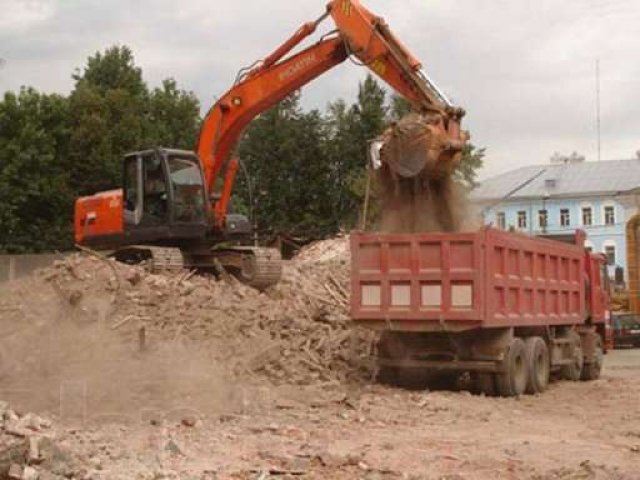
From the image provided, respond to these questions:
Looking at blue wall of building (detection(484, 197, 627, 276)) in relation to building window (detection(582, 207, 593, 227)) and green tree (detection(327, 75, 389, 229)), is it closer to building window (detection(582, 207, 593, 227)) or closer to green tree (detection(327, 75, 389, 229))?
building window (detection(582, 207, 593, 227))

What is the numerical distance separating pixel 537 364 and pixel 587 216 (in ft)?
223

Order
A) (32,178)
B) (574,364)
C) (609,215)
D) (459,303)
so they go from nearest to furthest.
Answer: (459,303) < (574,364) < (32,178) < (609,215)

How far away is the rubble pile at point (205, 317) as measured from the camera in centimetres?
1507

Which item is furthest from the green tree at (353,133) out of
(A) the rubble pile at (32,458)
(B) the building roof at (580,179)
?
(A) the rubble pile at (32,458)

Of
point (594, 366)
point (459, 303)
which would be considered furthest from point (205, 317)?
point (594, 366)

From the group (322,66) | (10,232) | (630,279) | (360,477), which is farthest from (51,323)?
(10,232)

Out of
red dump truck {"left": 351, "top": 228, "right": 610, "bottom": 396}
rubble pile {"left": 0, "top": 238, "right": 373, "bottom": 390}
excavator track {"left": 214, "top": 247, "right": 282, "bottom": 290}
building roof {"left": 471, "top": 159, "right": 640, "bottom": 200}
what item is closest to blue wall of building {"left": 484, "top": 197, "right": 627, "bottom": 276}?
building roof {"left": 471, "top": 159, "right": 640, "bottom": 200}

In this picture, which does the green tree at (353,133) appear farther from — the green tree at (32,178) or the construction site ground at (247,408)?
the construction site ground at (247,408)

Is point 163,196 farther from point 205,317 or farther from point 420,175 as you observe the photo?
point 420,175

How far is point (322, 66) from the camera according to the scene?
1844 centimetres

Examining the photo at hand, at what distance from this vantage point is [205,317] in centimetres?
1641

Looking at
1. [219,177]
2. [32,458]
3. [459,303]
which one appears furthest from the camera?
[219,177]

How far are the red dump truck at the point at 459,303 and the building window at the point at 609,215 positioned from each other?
6617 cm

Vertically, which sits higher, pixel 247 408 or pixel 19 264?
pixel 19 264
